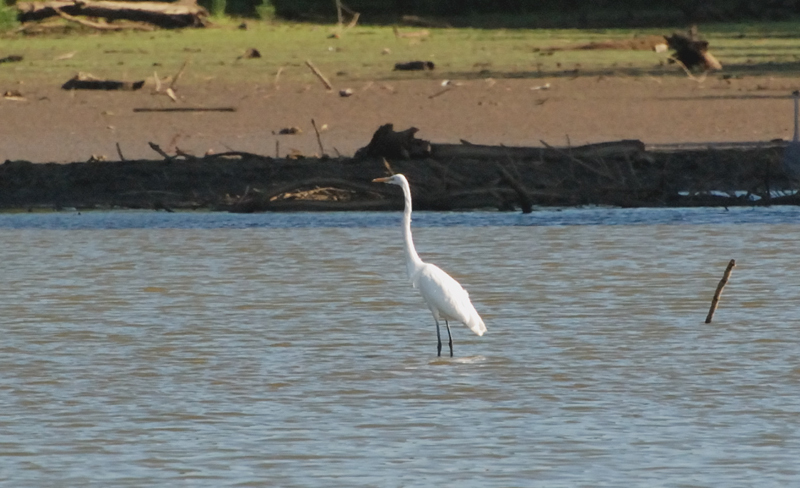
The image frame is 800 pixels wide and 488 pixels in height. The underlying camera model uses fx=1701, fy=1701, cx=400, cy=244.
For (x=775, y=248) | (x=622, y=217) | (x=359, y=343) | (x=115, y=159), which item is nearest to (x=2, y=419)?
(x=359, y=343)

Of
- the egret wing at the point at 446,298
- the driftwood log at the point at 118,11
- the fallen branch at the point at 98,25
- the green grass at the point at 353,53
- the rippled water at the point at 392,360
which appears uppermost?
the driftwood log at the point at 118,11

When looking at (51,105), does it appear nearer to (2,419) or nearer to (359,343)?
(359,343)

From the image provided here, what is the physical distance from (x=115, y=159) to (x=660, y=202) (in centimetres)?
606

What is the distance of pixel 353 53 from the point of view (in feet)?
96.7

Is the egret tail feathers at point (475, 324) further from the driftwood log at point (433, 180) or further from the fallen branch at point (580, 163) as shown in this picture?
the fallen branch at point (580, 163)

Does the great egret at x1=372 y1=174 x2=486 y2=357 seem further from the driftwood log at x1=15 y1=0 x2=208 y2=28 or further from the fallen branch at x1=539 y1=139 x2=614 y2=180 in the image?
the driftwood log at x1=15 y1=0 x2=208 y2=28

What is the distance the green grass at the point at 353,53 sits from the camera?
85.0 ft

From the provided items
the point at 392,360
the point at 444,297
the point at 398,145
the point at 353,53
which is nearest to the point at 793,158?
the point at 398,145

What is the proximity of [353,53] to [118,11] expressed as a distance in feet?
18.2

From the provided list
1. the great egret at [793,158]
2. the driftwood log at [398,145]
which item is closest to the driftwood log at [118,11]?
the driftwood log at [398,145]

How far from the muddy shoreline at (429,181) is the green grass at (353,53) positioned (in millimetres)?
7788

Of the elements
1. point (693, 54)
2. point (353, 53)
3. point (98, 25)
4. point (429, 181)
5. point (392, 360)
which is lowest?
point (392, 360)

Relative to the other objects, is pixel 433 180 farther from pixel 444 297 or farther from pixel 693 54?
pixel 693 54

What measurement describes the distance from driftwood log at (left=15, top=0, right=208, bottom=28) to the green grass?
1.62 ft
